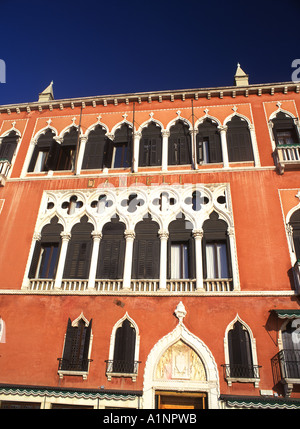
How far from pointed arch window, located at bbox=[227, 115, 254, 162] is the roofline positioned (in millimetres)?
1335

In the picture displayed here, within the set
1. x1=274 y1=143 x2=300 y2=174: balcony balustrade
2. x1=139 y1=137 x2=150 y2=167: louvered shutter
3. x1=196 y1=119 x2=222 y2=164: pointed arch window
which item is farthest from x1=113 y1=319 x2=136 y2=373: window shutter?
x1=274 y1=143 x2=300 y2=174: balcony balustrade

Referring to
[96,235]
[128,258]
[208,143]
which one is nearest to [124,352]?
[128,258]

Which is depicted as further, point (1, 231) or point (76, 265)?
point (1, 231)

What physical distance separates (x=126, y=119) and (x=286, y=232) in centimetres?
823

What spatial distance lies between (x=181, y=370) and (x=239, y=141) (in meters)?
8.92

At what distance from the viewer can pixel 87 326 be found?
10406mm

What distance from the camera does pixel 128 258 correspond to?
11281 mm

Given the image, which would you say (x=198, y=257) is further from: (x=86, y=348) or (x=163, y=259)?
(x=86, y=348)

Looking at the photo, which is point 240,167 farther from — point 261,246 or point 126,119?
point 126,119

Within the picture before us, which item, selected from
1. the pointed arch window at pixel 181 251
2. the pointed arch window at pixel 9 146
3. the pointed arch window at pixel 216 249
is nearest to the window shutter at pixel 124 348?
the pointed arch window at pixel 181 251

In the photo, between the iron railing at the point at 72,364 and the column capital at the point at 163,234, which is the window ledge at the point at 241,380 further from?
the column capital at the point at 163,234

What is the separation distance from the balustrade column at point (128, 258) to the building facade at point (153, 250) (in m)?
0.07
